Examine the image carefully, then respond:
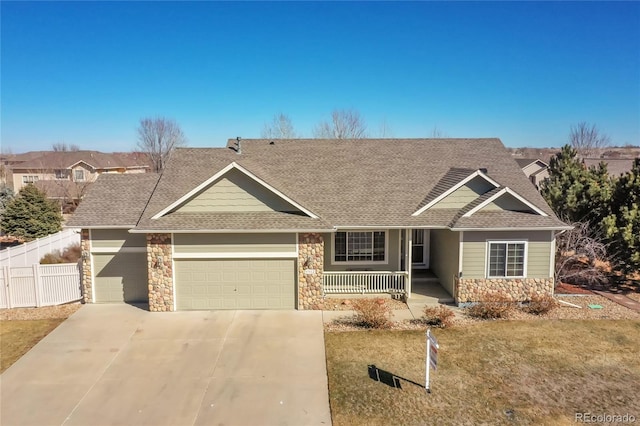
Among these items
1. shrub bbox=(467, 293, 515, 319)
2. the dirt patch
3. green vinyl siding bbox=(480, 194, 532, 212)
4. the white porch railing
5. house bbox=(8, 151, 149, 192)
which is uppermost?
house bbox=(8, 151, 149, 192)

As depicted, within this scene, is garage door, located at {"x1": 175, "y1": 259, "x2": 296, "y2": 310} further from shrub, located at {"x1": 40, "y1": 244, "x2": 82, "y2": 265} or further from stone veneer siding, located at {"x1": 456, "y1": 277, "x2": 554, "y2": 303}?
shrub, located at {"x1": 40, "y1": 244, "x2": 82, "y2": 265}

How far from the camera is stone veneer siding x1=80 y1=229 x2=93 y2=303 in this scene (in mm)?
15328

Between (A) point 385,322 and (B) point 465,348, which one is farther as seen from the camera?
(A) point 385,322

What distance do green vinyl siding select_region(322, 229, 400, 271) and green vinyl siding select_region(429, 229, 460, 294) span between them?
1810 mm

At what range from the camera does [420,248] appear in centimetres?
1906

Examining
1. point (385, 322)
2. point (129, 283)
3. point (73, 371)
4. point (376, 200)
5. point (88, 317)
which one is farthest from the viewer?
point (376, 200)

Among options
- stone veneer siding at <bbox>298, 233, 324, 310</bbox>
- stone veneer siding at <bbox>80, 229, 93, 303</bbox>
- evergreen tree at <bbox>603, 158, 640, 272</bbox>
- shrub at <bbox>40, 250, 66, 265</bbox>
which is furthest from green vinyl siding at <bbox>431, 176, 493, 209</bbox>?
shrub at <bbox>40, 250, 66, 265</bbox>

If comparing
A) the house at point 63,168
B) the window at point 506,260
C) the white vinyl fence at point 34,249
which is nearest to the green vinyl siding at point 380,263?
the window at point 506,260

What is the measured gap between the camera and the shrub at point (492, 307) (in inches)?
555

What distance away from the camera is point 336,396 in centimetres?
952

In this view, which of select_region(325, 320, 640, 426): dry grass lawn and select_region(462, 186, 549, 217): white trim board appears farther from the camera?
select_region(462, 186, 549, 217): white trim board

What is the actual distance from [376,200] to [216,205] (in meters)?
6.13

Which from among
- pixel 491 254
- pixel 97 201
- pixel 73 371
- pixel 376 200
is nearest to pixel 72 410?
pixel 73 371

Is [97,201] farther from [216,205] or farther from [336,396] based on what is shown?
[336,396]
